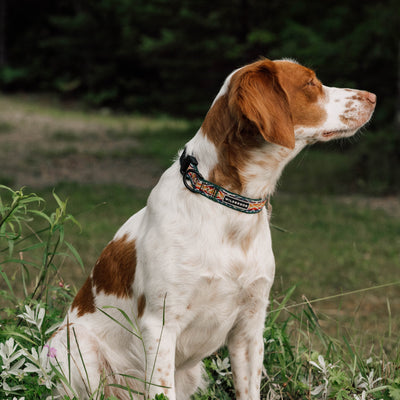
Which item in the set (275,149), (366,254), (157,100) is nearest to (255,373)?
(275,149)

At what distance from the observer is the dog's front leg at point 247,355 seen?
2453mm

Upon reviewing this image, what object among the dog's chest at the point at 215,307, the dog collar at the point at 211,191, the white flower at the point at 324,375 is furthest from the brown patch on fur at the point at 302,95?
the white flower at the point at 324,375

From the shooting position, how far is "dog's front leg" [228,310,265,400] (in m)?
2.45

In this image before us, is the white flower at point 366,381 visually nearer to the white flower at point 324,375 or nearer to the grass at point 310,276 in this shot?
the grass at point 310,276

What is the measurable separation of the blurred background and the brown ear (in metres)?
1.00

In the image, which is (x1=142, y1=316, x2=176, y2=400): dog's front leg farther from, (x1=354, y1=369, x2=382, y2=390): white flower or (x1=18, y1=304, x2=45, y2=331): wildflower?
(x1=354, y1=369, x2=382, y2=390): white flower

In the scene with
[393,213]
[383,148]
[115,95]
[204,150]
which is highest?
[204,150]

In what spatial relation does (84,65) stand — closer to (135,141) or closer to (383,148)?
(135,141)

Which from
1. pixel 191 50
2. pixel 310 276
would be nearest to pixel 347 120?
pixel 310 276

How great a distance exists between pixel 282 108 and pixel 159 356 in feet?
3.30

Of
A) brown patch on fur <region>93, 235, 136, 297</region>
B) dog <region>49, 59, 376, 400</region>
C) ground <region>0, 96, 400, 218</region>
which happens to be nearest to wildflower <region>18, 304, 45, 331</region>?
dog <region>49, 59, 376, 400</region>

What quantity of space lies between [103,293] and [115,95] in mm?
19502

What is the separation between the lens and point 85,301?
2.57m

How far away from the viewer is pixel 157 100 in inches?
816
